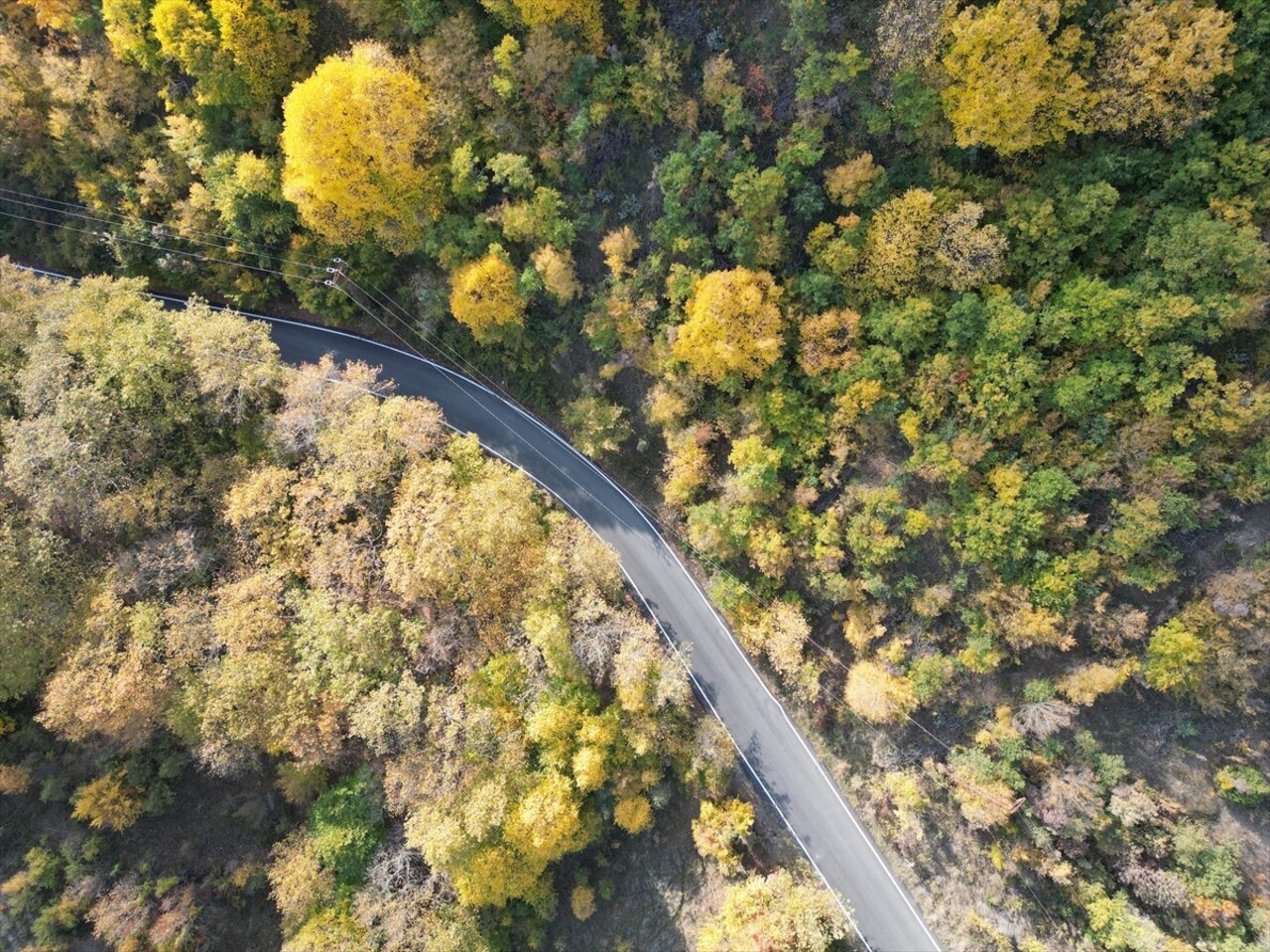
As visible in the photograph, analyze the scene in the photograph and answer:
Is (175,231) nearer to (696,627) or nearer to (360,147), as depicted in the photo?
(360,147)

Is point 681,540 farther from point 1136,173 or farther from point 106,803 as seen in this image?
point 106,803

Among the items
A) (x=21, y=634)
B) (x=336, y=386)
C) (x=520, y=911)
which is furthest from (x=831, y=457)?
(x=21, y=634)

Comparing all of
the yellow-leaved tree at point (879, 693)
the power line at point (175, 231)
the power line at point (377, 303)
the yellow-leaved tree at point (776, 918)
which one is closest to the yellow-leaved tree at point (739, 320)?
the power line at point (377, 303)

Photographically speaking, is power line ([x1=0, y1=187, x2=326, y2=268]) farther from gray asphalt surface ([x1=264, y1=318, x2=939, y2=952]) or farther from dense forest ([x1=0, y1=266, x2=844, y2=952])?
dense forest ([x1=0, y1=266, x2=844, y2=952])

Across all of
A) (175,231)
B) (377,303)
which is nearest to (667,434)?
(377,303)

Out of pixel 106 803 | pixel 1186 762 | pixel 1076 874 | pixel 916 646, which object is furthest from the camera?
pixel 106 803
